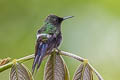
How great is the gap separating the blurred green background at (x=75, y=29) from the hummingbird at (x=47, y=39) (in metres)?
1.78

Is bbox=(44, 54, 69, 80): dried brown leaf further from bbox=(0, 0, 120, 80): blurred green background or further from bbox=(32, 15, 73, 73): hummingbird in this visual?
bbox=(0, 0, 120, 80): blurred green background

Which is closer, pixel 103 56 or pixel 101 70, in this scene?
pixel 101 70

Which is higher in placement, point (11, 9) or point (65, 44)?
point (11, 9)

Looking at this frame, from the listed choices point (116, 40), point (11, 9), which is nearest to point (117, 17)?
point (116, 40)

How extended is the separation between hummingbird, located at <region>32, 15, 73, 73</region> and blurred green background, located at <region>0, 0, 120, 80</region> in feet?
5.84

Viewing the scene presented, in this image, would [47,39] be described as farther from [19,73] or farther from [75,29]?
[75,29]

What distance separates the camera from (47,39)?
1.71 m

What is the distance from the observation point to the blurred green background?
4.12 meters

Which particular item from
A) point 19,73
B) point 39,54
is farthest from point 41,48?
point 19,73

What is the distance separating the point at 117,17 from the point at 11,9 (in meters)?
1.54

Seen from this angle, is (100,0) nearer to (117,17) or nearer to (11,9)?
(117,17)

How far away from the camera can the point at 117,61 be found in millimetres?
4457

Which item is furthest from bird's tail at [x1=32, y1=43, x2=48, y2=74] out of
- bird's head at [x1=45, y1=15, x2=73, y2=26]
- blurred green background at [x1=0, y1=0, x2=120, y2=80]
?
blurred green background at [x1=0, y1=0, x2=120, y2=80]

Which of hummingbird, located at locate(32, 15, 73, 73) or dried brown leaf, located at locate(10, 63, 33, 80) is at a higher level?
hummingbird, located at locate(32, 15, 73, 73)
